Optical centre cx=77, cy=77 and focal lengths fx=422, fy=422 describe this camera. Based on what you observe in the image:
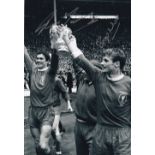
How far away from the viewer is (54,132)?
3.23m

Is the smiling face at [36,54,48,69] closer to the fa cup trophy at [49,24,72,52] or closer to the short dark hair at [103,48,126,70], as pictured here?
the fa cup trophy at [49,24,72,52]

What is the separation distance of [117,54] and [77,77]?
35 centimetres

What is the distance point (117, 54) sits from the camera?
318cm

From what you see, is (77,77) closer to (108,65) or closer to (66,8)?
(108,65)

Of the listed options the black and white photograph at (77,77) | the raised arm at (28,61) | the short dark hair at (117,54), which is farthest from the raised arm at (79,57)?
the raised arm at (28,61)

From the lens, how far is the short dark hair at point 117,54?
316 cm

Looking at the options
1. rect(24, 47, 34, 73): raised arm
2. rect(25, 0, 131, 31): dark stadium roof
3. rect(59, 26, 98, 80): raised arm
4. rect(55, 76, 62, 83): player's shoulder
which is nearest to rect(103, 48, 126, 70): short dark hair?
rect(59, 26, 98, 80): raised arm

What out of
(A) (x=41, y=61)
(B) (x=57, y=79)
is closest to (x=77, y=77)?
(B) (x=57, y=79)

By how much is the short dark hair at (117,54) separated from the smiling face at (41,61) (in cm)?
46

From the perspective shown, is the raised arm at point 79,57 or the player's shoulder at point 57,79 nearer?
the raised arm at point 79,57

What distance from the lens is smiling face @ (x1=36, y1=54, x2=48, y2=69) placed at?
3.22 meters

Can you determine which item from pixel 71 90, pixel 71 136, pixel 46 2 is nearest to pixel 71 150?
pixel 71 136

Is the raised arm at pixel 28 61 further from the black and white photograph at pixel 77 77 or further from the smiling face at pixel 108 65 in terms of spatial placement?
the smiling face at pixel 108 65

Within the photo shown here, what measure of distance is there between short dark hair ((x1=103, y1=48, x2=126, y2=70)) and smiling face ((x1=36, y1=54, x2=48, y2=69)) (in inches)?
18.1
